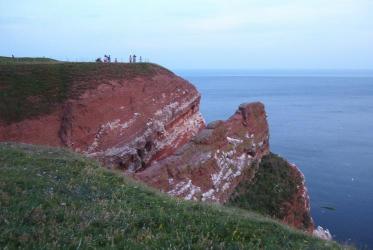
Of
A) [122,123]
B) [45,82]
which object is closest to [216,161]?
[122,123]

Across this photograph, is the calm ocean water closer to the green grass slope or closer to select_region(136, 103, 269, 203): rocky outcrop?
select_region(136, 103, 269, 203): rocky outcrop

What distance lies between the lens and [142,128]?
2348 cm

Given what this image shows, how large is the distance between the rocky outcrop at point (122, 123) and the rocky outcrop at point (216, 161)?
1.21 metres

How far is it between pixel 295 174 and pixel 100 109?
12625 mm

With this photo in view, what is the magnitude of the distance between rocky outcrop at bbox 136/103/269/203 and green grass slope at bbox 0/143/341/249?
11.1 metres

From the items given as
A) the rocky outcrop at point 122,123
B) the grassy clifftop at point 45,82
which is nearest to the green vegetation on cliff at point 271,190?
the rocky outcrop at point 122,123

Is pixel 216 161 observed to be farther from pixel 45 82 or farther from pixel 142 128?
pixel 45 82


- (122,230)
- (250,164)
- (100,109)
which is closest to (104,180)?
(122,230)

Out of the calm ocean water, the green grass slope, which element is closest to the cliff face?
the calm ocean water

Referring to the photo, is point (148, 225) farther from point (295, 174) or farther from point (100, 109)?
point (295, 174)

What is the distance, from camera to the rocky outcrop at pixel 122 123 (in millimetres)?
21875

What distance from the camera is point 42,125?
2212 cm

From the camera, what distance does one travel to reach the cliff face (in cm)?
2202

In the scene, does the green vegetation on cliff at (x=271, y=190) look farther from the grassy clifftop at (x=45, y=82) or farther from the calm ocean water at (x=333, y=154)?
the grassy clifftop at (x=45, y=82)
